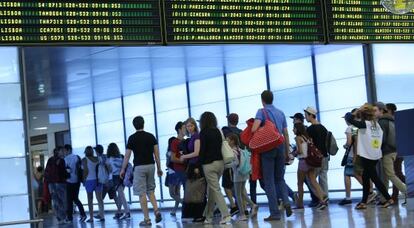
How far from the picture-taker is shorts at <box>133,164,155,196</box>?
11.4 metres

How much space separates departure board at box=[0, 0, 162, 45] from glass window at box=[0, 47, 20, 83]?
201cm

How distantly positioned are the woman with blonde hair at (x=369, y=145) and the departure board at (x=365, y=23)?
111 centimetres

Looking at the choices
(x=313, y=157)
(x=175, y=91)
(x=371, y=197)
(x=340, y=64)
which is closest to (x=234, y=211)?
(x=313, y=157)

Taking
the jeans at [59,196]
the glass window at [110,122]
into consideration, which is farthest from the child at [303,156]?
the glass window at [110,122]

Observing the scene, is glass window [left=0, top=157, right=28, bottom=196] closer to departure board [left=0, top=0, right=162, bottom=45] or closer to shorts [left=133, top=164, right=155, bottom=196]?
shorts [left=133, top=164, right=155, bottom=196]

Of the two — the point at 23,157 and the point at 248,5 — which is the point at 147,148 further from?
the point at 248,5

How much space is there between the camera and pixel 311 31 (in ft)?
36.7

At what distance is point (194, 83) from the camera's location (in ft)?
76.2

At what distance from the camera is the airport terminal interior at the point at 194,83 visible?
9.82 m

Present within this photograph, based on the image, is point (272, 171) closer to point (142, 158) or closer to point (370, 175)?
point (370, 175)

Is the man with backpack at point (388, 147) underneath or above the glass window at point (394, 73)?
underneath

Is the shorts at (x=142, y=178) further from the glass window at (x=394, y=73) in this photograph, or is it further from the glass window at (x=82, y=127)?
the glass window at (x=82, y=127)

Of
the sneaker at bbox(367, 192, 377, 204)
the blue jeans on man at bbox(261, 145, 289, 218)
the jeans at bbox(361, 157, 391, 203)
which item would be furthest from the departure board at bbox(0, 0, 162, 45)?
the sneaker at bbox(367, 192, 377, 204)

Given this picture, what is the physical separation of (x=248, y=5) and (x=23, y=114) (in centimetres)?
372
